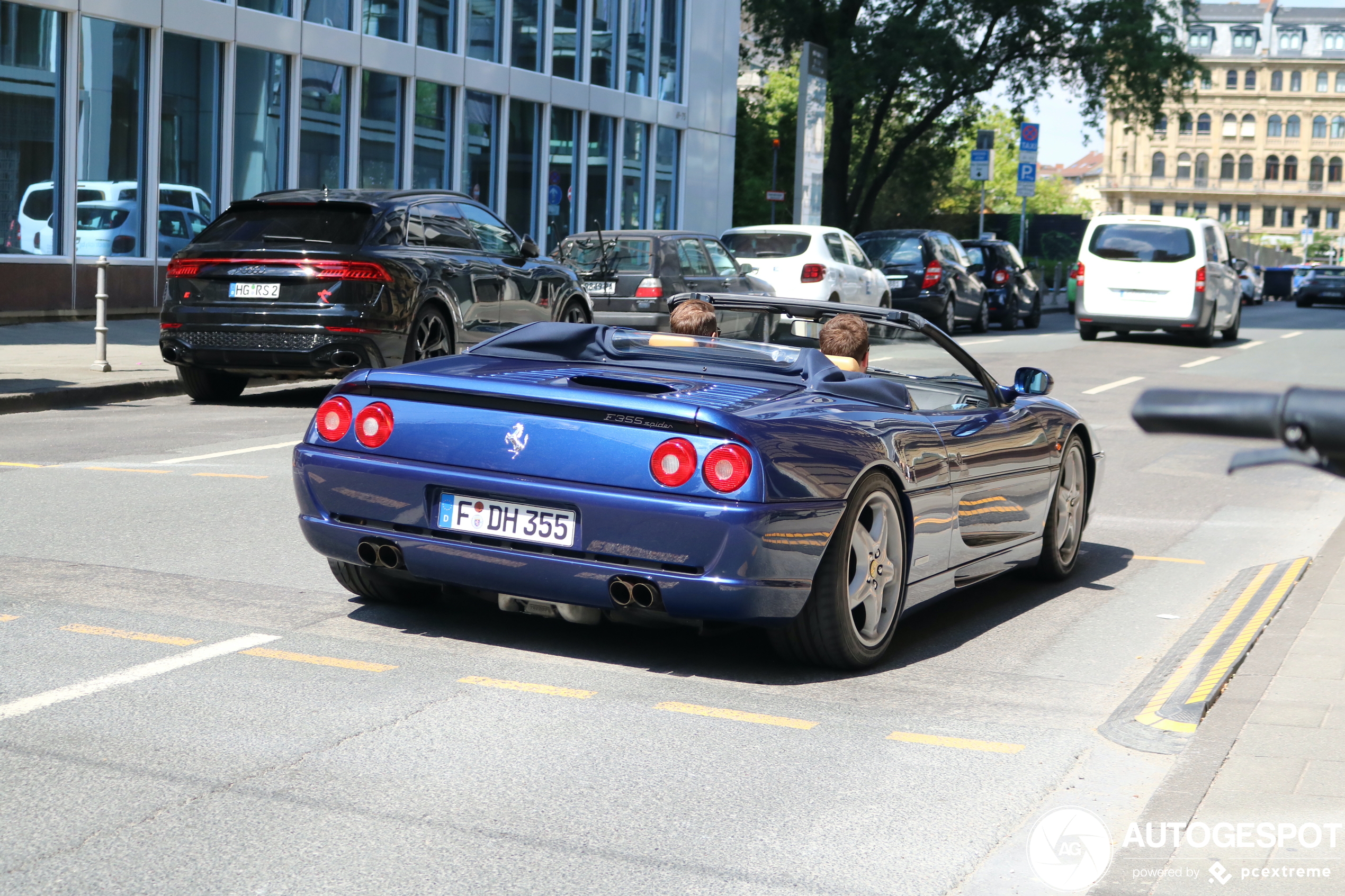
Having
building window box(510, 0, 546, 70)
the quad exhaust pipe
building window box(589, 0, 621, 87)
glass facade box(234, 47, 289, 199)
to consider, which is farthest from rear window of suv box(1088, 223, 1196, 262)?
the quad exhaust pipe

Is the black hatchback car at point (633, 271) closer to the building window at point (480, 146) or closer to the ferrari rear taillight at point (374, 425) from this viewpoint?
the building window at point (480, 146)

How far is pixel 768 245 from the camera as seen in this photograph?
23453 millimetres

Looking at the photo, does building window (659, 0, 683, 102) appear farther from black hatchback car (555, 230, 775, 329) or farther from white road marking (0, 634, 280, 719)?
white road marking (0, 634, 280, 719)

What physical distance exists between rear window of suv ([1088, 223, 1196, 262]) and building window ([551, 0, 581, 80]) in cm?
1129

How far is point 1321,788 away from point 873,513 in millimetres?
1789

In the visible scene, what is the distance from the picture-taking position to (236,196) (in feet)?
76.3

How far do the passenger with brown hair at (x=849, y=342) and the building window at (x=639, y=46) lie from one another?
93.8ft

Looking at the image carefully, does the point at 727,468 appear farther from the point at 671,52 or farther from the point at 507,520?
the point at 671,52

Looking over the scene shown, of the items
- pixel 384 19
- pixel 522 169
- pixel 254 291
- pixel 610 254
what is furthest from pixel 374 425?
pixel 522 169

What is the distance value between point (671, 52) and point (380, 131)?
1142 cm

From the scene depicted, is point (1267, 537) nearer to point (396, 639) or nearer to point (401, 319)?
point (396, 639)

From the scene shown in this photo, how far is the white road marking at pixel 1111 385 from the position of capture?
17.3m

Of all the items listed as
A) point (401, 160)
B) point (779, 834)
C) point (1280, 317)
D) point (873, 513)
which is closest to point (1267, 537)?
point (873, 513)

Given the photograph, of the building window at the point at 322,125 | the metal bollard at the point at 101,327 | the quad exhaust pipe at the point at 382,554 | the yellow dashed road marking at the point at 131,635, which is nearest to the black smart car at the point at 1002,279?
the building window at the point at 322,125
